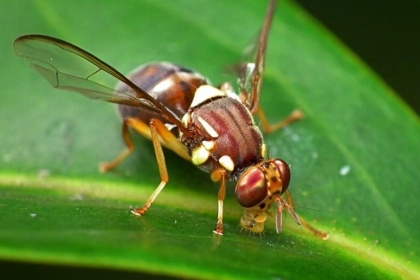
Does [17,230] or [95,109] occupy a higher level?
[95,109]

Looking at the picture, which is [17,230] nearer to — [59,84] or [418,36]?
[59,84]

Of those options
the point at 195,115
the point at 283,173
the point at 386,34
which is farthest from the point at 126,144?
the point at 386,34

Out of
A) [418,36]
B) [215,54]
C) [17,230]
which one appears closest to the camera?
[17,230]

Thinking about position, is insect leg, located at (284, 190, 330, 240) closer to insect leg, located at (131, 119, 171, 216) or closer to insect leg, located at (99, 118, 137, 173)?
insect leg, located at (131, 119, 171, 216)

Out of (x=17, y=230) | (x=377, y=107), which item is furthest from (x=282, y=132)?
(x=17, y=230)

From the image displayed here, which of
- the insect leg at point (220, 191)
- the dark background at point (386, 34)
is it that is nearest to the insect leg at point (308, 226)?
the insect leg at point (220, 191)

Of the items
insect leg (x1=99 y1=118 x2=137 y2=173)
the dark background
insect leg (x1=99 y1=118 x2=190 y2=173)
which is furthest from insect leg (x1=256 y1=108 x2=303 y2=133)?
the dark background

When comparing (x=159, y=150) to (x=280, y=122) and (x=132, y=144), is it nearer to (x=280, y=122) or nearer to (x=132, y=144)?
(x=132, y=144)
